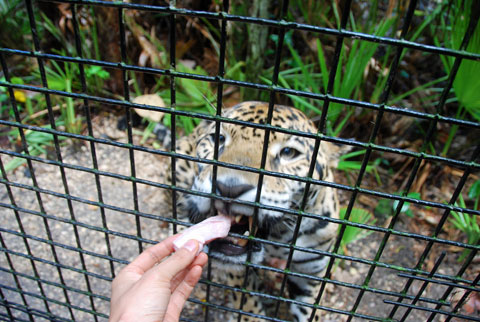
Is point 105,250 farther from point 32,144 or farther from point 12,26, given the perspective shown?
point 12,26

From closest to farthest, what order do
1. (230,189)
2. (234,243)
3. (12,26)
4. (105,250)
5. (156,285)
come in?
1. (156,285)
2. (230,189)
3. (234,243)
4. (105,250)
5. (12,26)

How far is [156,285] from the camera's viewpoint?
3.64 feet

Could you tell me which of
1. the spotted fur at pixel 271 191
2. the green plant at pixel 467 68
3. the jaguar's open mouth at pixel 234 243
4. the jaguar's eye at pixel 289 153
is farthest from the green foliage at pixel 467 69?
the jaguar's open mouth at pixel 234 243

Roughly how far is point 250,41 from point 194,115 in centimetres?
269

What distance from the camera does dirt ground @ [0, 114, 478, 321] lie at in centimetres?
249

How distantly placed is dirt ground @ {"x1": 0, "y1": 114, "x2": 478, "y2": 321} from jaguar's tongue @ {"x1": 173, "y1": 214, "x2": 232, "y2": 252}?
993 millimetres

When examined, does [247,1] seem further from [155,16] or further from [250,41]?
[155,16]

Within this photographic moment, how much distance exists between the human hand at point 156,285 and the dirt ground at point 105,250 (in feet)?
3.06

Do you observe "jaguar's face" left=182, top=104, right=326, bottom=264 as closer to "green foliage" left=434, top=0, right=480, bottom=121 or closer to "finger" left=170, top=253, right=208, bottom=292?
"finger" left=170, top=253, right=208, bottom=292

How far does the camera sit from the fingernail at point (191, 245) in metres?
1.21

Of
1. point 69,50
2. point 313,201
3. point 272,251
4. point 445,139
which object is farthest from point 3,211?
point 445,139

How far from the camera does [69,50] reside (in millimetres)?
4012

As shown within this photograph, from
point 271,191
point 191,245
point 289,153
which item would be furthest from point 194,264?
point 289,153

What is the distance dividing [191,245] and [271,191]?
680mm
